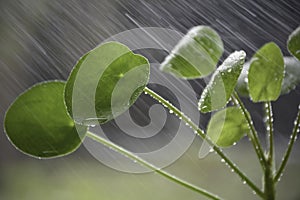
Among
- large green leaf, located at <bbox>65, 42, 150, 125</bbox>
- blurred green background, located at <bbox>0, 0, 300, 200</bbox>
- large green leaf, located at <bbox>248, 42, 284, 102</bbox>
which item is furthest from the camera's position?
blurred green background, located at <bbox>0, 0, 300, 200</bbox>

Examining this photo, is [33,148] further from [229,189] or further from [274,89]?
[229,189]

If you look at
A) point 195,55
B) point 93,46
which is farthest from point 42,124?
point 93,46

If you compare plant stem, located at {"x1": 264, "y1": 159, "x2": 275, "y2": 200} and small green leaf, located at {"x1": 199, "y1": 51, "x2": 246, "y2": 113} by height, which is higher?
small green leaf, located at {"x1": 199, "y1": 51, "x2": 246, "y2": 113}

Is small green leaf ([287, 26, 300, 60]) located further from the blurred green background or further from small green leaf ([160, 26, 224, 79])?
the blurred green background

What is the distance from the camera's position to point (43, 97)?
12.6 inches

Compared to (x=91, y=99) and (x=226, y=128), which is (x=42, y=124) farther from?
(x=226, y=128)

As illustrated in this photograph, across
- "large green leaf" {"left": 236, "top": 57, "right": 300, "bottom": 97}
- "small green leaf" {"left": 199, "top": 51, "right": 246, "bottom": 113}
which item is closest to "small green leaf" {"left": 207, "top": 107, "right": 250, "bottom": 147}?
"large green leaf" {"left": 236, "top": 57, "right": 300, "bottom": 97}

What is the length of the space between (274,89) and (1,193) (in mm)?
920

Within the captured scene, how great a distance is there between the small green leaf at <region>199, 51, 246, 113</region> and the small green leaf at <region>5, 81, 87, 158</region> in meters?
0.09

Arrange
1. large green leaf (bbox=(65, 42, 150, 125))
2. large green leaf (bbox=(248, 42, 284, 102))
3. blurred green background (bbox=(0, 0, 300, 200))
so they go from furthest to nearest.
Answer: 1. blurred green background (bbox=(0, 0, 300, 200))
2. large green leaf (bbox=(248, 42, 284, 102))
3. large green leaf (bbox=(65, 42, 150, 125))

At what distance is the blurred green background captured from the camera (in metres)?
0.89

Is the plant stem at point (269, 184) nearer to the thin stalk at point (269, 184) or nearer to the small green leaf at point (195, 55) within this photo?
the thin stalk at point (269, 184)

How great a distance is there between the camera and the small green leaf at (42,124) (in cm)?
31

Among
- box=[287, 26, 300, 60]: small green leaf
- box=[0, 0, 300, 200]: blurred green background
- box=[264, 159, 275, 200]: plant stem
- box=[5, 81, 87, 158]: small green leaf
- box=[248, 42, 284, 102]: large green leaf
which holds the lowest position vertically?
box=[0, 0, 300, 200]: blurred green background
